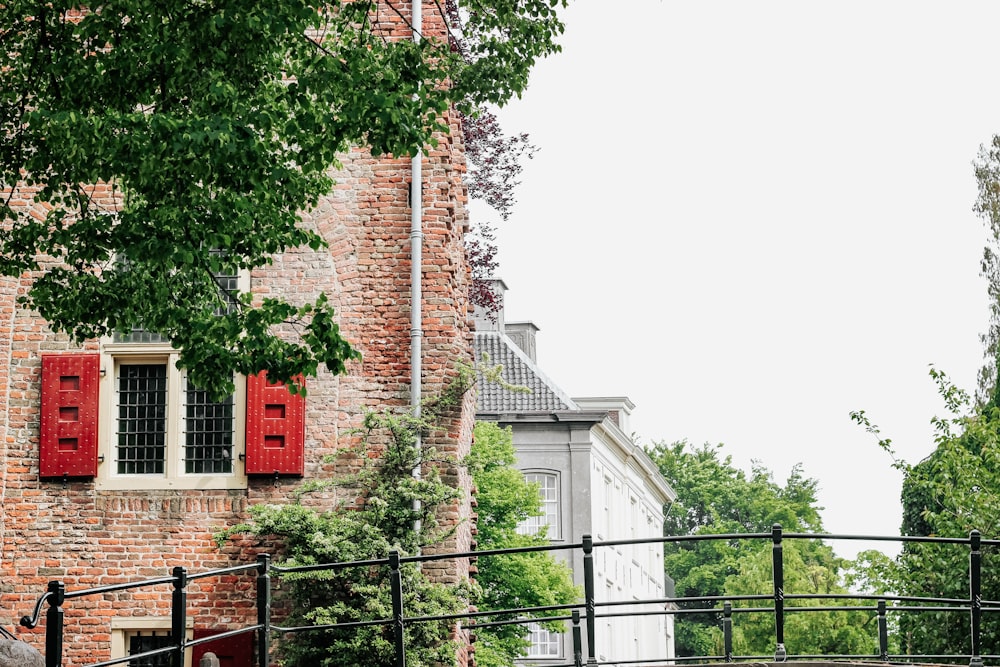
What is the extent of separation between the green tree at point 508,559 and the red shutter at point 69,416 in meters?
12.3

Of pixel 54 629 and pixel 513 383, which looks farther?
pixel 513 383

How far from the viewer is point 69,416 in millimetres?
16406

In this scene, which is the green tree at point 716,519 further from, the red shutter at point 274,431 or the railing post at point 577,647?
the railing post at point 577,647

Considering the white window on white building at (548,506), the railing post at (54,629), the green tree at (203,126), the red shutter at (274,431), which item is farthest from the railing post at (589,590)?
the white window on white building at (548,506)

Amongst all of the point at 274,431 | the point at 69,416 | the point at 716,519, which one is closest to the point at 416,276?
the point at 274,431

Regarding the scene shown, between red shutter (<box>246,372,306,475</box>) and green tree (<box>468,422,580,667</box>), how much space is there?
11725mm

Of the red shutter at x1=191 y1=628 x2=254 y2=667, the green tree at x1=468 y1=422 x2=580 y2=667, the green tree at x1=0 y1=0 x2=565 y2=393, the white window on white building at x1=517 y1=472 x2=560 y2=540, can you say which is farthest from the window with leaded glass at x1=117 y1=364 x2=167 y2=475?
the white window on white building at x1=517 y1=472 x2=560 y2=540

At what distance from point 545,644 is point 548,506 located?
3709 millimetres

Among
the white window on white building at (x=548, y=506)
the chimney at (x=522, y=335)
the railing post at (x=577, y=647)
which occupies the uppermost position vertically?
the chimney at (x=522, y=335)

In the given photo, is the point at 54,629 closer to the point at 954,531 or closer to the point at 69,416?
the point at 69,416

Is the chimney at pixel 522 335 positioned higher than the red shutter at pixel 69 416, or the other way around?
the chimney at pixel 522 335

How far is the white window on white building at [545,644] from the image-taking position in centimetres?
3775

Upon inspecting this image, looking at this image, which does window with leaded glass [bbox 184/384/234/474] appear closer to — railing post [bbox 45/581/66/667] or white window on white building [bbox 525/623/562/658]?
railing post [bbox 45/581/66/667]

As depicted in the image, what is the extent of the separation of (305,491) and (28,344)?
390 centimetres
